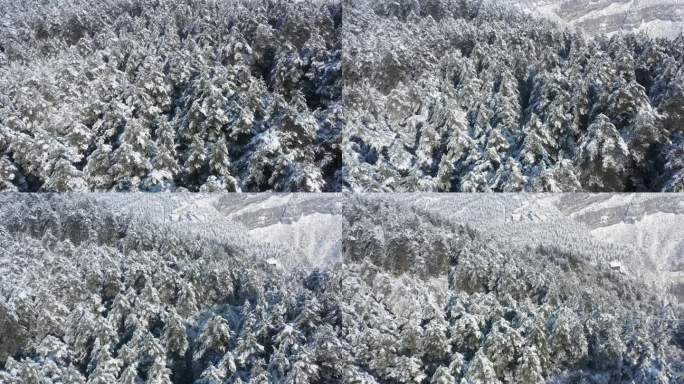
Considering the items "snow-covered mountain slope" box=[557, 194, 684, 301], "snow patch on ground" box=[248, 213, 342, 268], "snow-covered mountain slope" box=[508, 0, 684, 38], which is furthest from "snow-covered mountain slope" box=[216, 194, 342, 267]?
"snow-covered mountain slope" box=[508, 0, 684, 38]

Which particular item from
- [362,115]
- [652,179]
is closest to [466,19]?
[362,115]

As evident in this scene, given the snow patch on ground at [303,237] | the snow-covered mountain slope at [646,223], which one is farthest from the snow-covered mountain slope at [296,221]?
the snow-covered mountain slope at [646,223]

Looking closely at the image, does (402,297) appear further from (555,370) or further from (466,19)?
(466,19)

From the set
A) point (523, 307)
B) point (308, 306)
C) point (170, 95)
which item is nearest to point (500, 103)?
point (523, 307)

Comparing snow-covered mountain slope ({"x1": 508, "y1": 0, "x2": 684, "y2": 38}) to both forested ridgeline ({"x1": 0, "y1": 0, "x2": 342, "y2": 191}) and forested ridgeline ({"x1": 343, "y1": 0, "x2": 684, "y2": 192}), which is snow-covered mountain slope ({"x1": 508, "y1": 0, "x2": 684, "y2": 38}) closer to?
forested ridgeline ({"x1": 343, "y1": 0, "x2": 684, "y2": 192})

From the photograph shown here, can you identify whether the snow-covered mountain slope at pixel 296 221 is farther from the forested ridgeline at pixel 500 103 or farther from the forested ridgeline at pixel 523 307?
the forested ridgeline at pixel 500 103

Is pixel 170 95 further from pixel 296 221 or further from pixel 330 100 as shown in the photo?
pixel 296 221
